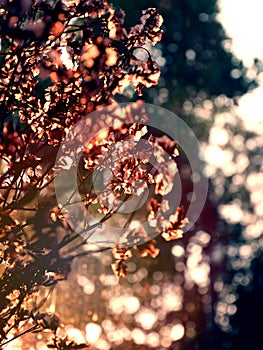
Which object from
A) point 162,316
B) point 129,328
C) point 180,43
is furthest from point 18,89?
point 129,328

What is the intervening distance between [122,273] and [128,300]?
1657 cm

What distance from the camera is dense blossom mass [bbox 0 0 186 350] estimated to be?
3586mm

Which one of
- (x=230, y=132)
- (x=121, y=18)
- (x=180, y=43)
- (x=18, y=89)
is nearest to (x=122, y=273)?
(x=18, y=89)

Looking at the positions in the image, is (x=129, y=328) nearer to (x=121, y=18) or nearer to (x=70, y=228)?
(x=70, y=228)

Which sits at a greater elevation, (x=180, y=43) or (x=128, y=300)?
(x=180, y=43)

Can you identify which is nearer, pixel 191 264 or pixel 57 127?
pixel 57 127

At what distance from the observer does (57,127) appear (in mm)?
4125

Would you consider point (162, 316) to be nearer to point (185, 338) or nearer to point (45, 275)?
point (185, 338)

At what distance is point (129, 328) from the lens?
73.7 feet

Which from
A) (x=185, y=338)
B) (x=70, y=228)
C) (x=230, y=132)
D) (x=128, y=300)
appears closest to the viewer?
(x=70, y=228)

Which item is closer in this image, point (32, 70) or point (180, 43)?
point (32, 70)

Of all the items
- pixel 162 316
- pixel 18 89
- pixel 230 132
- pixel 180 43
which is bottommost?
pixel 18 89

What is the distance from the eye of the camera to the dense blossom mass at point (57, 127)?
11.8 ft

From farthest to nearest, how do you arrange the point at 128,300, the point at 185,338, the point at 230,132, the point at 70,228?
the point at 128,300, the point at 185,338, the point at 230,132, the point at 70,228
